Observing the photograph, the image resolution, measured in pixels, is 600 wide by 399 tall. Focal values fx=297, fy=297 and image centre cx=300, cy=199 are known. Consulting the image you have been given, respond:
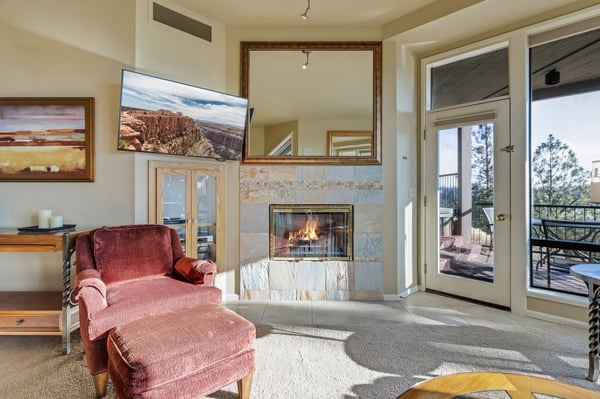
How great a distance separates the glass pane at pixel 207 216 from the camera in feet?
10.8

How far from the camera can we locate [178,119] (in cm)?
293

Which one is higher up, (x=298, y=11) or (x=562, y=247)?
(x=298, y=11)

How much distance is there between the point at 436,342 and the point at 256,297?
1.91 metres

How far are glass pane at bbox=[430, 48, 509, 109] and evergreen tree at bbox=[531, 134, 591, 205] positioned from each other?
739 mm

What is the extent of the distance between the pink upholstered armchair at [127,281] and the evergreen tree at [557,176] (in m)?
3.26

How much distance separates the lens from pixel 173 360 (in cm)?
143

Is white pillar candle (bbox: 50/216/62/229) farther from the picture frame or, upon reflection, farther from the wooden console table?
the picture frame

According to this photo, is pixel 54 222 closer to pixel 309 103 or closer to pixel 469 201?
pixel 309 103

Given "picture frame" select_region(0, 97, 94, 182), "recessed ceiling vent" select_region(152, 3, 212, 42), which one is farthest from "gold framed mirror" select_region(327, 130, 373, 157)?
"picture frame" select_region(0, 97, 94, 182)

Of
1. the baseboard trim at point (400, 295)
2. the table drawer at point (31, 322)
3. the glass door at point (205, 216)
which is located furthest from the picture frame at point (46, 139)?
the baseboard trim at point (400, 295)

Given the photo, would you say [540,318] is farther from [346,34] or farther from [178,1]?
[178,1]

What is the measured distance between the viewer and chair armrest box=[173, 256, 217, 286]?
2355 millimetres

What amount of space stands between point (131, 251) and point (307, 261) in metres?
1.83

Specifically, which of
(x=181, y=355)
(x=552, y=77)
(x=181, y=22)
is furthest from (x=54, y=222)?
(x=552, y=77)
